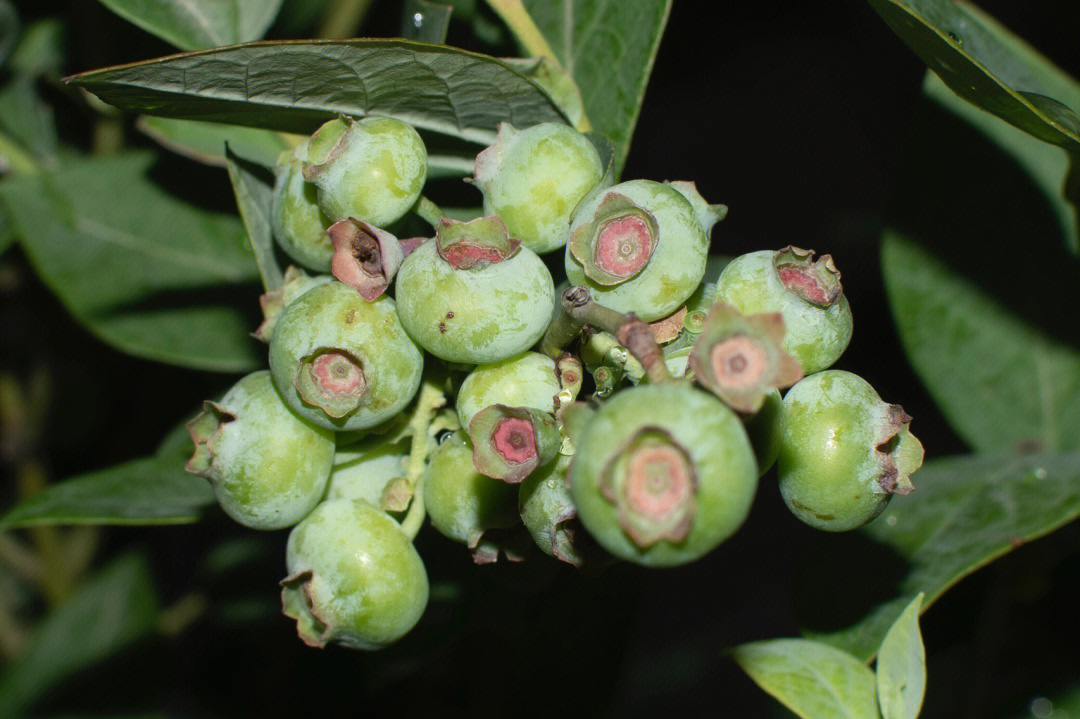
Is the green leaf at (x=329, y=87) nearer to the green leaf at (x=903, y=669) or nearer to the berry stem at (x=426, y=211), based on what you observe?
the berry stem at (x=426, y=211)

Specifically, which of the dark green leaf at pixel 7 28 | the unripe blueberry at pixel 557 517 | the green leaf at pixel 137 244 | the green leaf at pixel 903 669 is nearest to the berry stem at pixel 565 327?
the unripe blueberry at pixel 557 517

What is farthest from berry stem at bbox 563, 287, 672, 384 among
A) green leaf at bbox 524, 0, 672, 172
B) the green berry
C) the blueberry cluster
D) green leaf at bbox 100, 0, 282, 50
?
green leaf at bbox 100, 0, 282, 50

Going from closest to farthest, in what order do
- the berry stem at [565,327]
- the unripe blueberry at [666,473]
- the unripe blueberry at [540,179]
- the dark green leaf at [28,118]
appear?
1. the unripe blueberry at [666,473]
2. the berry stem at [565,327]
3. the unripe blueberry at [540,179]
4. the dark green leaf at [28,118]

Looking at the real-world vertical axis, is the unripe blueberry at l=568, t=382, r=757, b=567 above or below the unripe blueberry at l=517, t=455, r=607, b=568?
above

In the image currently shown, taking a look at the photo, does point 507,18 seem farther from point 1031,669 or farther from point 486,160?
point 1031,669

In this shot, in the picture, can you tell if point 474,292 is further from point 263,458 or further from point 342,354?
point 263,458

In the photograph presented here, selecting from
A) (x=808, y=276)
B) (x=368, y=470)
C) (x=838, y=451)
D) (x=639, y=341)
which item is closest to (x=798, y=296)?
(x=808, y=276)

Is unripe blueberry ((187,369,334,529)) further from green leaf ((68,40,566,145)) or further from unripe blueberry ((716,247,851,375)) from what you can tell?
unripe blueberry ((716,247,851,375))
